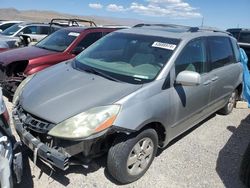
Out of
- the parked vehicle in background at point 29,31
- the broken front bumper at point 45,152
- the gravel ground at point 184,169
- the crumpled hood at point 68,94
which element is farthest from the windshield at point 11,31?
the broken front bumper at point 45,152

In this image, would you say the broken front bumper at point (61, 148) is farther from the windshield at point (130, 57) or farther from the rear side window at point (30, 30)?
the rear side window at point (30, 30)

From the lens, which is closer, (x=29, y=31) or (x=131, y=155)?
(x=131, y=155)

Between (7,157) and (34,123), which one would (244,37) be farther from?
(7,157)

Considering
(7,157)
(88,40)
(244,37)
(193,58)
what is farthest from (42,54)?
(244,37)

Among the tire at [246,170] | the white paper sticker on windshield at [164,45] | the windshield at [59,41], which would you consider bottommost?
the tire at [246,170]

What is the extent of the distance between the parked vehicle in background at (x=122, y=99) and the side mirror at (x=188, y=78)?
0.01 metres

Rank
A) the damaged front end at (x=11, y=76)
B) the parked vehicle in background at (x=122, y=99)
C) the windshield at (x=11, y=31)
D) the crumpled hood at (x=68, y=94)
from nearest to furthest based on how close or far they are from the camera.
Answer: the parked vehicle in background at (x=122, y=99)
the crumpled hood at (x=68, y=94)
the damaged front end at (x=11, y=76)
the windshield at (x=11, y=31)

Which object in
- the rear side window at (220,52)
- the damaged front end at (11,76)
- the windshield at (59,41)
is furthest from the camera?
the windshield at (59,41)

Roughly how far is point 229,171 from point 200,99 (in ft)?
3.43

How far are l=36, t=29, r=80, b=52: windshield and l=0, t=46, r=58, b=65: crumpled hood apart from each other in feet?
0.88

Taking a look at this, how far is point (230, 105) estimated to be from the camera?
588 centimetres

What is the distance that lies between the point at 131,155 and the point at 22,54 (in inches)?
157

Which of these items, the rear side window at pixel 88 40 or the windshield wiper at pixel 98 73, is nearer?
the windshield wiper at pixel 98 73

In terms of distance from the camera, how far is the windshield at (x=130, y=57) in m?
3.55
